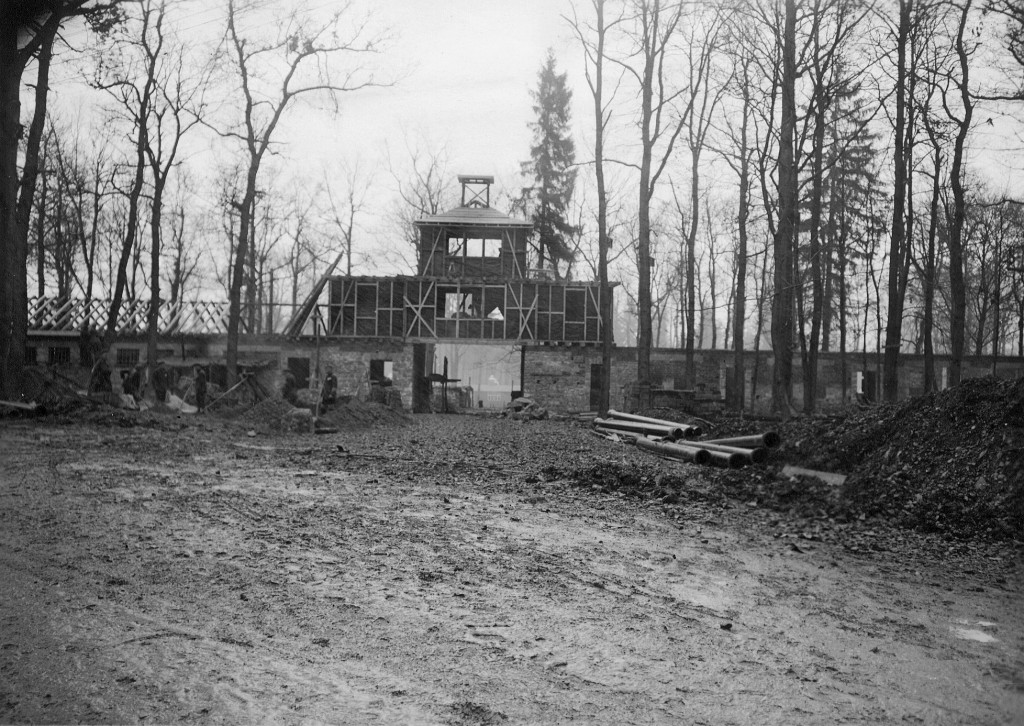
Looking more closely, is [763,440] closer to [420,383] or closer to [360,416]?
[360,416]

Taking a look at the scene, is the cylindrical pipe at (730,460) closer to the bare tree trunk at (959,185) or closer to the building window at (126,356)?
the bare tree trunk at (959,185)

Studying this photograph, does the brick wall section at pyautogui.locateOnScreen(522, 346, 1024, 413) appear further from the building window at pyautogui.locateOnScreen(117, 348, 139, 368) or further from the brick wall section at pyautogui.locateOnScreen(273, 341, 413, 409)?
the building window at pyautogui.locateOnScreen(117, 348, 139, 368)

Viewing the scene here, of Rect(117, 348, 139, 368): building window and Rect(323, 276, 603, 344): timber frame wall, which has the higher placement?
Rect(323, 276, 603, 344): timber frame wall

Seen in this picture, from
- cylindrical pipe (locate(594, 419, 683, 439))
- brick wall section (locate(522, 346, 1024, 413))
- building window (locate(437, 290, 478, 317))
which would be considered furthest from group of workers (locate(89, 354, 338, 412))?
brick wall section (locate(522, 346, 1024, 413))

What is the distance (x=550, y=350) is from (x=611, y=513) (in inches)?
1033

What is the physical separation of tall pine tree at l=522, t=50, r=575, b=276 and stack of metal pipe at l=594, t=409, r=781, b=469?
22942 mm

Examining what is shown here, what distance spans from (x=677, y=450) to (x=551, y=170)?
30262 mm

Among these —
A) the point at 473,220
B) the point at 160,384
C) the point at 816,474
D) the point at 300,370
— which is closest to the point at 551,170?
the point at 473,220

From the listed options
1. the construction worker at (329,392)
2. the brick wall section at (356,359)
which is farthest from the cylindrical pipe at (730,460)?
the brick wall section at (356,359)

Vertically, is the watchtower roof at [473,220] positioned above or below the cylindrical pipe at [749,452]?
above

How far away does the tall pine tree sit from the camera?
131 feet

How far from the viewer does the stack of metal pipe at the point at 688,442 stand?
438 inches

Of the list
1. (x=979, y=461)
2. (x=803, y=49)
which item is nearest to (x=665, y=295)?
(x=803, y=49)

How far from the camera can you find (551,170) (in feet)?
133
